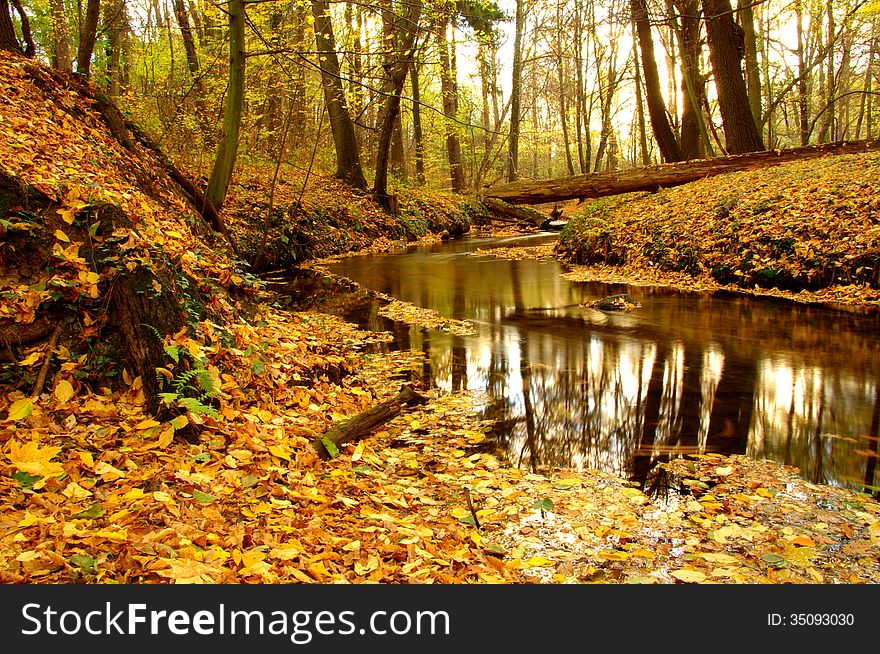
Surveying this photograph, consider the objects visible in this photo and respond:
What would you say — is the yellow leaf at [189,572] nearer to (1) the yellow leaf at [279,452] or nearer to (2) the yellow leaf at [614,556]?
(1) the yellow leaf at [279,452]

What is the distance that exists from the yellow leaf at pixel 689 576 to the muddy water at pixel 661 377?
1142 millimetres

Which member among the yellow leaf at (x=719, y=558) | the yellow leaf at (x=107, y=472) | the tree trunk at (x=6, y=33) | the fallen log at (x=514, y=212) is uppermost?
the tree trunk at (x=6, y=33)

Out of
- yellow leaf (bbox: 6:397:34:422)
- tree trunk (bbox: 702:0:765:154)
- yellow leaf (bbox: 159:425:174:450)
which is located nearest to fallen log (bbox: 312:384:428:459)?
yellow leaf (bbox: 159:425:174:450)

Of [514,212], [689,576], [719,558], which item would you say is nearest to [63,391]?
[689,576]

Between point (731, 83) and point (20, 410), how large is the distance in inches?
697

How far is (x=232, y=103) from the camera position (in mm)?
10500

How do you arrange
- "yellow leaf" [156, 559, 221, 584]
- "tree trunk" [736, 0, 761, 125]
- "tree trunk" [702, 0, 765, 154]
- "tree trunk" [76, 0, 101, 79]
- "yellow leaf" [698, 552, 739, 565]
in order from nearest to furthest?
"yellow leaf" [156, 559, 221, 584], "yellow leaf" [698, 552, 739, 565], "tree trunk" [76, 0, 101, 79], "tree trunk" [702, 0, 765, 154], "tree trunk" [736, 0, 761, 125]

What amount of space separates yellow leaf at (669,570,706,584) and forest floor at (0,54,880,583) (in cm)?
2

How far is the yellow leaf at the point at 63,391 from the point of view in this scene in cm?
367

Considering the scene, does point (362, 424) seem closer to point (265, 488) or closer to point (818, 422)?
point (265, 488)

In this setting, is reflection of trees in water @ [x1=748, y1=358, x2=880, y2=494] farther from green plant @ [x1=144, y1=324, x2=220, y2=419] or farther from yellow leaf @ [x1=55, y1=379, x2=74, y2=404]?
yellow leaf @ [x1=55, y1=379, x2=74, y2=404]

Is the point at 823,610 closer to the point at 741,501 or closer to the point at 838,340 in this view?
the point at 741,501

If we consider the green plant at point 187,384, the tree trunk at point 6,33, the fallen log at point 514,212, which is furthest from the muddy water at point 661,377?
the fallen log at point 514,212

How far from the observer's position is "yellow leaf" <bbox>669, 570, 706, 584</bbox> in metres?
2.89
